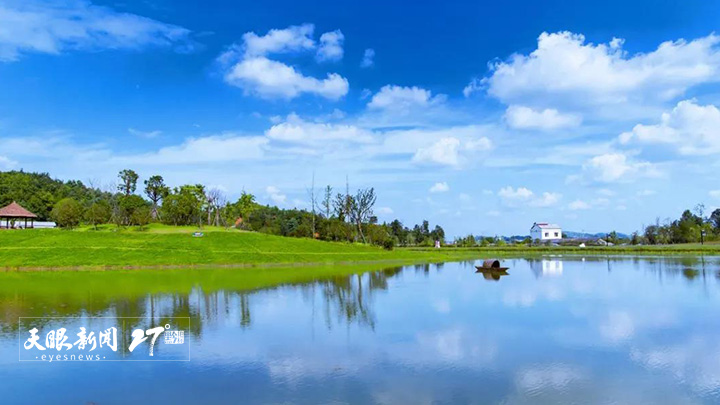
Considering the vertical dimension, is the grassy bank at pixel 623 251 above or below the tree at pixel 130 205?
below

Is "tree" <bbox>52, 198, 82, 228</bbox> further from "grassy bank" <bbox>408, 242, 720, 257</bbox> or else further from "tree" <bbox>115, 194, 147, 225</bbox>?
"grassy bank" <bbox>408, 242, 720, 257</bbox>

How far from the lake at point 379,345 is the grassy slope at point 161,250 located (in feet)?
44.8

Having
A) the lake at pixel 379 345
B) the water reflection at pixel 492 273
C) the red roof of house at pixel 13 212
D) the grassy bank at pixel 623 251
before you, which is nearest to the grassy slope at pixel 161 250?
the red roof of house at pixel 13 212

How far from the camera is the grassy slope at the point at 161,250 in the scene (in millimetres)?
43875

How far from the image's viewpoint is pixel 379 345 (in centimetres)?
1573

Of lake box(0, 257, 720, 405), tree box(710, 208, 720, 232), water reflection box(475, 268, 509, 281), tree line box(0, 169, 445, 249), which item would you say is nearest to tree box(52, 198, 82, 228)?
tree line box(0, 169, 445, 249)

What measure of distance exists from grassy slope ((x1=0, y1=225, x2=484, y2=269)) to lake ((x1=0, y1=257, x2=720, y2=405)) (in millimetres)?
13668

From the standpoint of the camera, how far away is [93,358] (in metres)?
14.1

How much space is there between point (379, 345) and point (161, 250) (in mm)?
38941

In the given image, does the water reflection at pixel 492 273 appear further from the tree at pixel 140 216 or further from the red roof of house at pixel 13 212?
the red roof of house at pixel 13 212

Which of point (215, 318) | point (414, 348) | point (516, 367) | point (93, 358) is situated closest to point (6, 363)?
point (93, 358)

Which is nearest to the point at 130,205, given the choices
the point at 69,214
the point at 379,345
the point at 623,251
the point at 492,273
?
the point at 69,214

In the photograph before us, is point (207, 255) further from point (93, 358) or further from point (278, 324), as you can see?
point (93, 358)

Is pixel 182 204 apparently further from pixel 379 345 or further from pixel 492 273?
pixel 379 345
